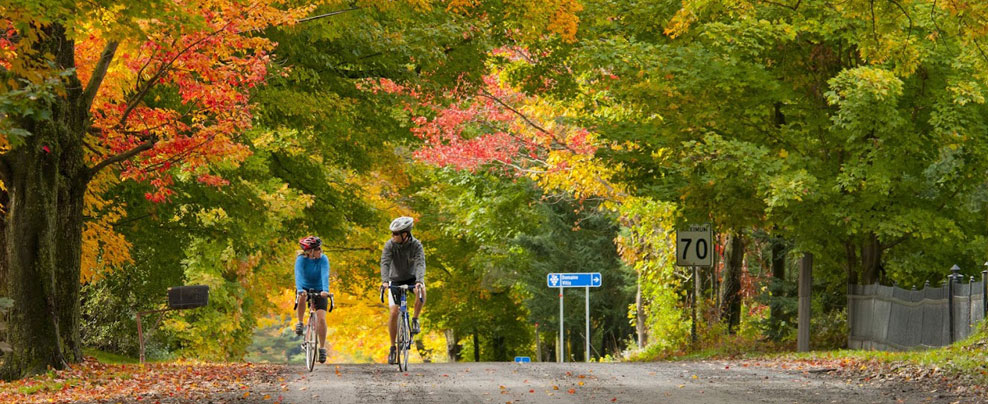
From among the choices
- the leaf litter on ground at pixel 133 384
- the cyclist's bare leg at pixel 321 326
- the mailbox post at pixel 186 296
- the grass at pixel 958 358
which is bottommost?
the leaf litter on ground at pixel 133 384

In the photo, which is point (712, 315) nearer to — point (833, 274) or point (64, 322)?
point (833, 274)

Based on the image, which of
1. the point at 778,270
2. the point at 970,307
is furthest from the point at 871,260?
the point at 778,270

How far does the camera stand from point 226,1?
52.5 ft

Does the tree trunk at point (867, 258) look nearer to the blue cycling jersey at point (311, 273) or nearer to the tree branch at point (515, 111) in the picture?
the tree branch at point (515, 111)

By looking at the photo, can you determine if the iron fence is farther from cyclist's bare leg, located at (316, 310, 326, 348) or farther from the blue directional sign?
the blue directional sign

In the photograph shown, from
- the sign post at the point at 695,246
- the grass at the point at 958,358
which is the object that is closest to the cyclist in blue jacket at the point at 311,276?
the grass at the point at 958,358

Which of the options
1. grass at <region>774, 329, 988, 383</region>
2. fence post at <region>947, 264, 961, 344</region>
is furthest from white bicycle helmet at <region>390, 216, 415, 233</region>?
fence post at <region>947, 264, 961, 344</region>

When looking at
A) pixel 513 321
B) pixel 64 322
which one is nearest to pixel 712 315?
pixel 64 322

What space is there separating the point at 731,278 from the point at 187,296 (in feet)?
40.8

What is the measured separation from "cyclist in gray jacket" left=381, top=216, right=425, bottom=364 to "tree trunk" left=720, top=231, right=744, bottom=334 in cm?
1363

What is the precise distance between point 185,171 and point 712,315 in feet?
39.0

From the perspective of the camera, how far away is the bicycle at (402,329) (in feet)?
49.9

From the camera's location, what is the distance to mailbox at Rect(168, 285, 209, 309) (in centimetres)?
2031

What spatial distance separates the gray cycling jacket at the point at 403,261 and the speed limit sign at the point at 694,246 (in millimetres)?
10720
